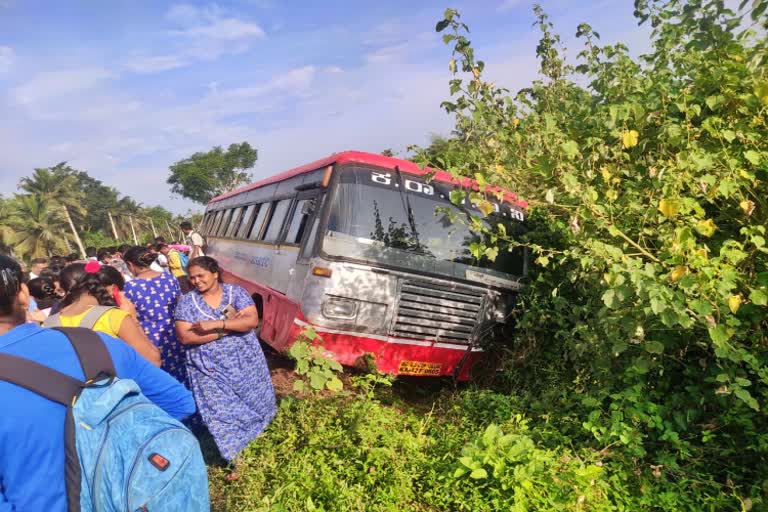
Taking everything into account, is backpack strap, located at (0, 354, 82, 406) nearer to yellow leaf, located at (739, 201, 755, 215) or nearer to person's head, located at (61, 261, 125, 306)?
person's head, located at (61, 261, 125, 306)

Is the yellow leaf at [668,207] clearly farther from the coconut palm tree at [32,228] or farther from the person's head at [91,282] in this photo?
the coconut palm tree at [32,228]

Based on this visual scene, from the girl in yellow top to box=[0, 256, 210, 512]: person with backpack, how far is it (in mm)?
1247

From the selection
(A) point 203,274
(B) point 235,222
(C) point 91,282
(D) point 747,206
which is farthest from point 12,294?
(B) point 235,222

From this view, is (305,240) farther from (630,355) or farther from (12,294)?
(12,294)

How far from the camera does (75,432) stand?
155 centimetres

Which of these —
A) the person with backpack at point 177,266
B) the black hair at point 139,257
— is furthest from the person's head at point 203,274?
the person with backpack at point 177,266

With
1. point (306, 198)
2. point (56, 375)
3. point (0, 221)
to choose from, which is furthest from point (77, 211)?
point (56, 375)

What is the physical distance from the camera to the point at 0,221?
40094 mm

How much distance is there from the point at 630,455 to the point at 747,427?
2.25 feet

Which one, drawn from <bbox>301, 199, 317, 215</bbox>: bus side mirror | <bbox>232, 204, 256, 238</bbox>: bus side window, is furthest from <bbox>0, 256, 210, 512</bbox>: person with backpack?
<bbox>232, 204, 256, 238</bbox>: bus side window

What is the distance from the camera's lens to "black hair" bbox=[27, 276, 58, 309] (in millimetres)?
4996

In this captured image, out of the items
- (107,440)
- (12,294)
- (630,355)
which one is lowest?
(630,355)

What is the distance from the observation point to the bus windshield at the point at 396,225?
5094 millimetres

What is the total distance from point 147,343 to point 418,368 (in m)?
2.96
